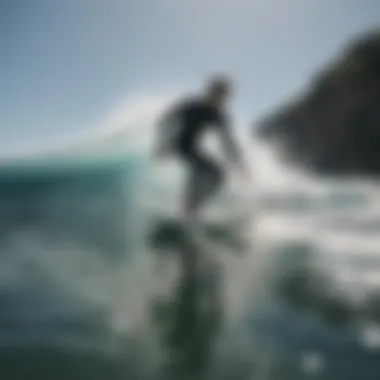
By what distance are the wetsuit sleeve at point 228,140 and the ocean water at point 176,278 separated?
0.07m

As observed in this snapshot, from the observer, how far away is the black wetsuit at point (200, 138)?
5.07ft

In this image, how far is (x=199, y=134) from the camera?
1.56 m

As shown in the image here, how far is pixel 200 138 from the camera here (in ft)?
5.12

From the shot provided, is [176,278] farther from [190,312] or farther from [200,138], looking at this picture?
[200,138]

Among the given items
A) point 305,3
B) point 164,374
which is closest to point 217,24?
point 305,3

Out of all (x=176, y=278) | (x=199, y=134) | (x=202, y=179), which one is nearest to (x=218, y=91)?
(x=199, y=134)

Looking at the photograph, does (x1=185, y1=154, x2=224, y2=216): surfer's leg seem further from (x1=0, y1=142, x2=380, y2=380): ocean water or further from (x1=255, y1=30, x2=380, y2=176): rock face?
(x1=255, y1=30, x2=380, y2=176): rock face

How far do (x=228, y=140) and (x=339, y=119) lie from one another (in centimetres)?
28

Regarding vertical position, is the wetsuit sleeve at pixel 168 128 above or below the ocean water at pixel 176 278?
above

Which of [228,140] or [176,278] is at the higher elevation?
[228,140]

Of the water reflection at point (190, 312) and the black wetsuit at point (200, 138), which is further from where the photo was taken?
the black wetsuit at point (200, 138)

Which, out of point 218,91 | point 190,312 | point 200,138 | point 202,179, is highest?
point 218,91

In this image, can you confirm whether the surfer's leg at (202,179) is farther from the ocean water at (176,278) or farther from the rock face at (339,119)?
the rock face at (339,119)

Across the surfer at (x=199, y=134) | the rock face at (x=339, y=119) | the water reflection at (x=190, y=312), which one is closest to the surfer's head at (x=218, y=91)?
the surfer at (x=199, y=134)
